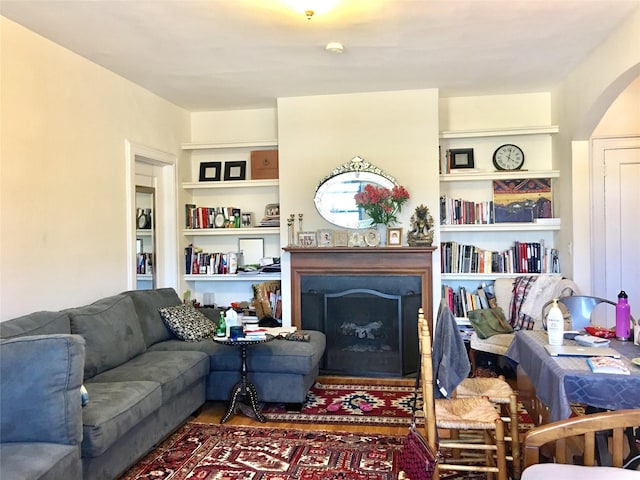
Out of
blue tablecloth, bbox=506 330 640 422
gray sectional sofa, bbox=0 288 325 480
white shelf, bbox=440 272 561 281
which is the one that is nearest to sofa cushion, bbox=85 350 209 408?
gray sectional sofa, bbox=0 288 325 480

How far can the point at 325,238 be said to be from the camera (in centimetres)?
480

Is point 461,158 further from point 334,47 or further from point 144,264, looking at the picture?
point 144,264

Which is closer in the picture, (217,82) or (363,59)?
(363,59)

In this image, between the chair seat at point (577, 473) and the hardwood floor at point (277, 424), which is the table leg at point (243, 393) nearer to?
the hardwood floor at point (277, 424)

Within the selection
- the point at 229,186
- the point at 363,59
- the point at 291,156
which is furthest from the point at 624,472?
the point at 229,186

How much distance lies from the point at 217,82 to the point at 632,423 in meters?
Result: 3.82

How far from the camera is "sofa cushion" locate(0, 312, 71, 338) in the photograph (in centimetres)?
267

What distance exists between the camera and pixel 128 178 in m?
4.20

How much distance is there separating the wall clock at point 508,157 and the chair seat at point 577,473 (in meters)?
3.66

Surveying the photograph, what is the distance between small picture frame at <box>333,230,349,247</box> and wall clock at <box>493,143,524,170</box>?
5.45 ft

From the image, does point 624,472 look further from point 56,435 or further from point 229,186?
point 229,186

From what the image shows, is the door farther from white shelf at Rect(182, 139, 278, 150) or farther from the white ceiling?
the white ceiling

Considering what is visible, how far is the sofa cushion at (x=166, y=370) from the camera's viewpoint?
9.98 feet

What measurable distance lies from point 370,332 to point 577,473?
3056 mm
